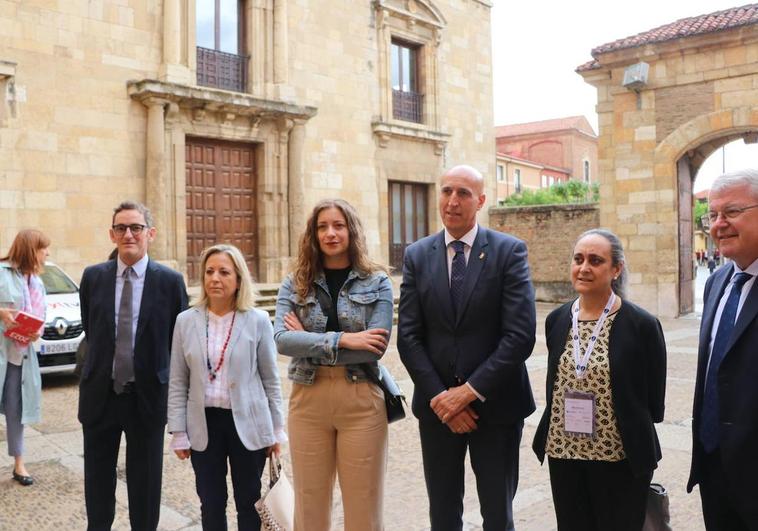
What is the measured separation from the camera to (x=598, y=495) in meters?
2.91

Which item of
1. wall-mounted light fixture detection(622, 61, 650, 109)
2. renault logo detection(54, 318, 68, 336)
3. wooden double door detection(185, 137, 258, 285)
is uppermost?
wall-mounted light fixture detection(622, 61, 650, 109)

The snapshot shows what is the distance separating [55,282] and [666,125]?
12.6 m

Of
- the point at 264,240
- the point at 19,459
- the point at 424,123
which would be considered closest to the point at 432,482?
the point at 19,459

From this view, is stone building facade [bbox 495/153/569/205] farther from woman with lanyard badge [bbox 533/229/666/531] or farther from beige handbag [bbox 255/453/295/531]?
beige handbag [bbox 255/453/295/531]

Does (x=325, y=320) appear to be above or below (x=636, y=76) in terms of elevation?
below

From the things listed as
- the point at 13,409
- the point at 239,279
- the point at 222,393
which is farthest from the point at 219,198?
the point at 222,393

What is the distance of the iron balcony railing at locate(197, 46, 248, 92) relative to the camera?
14688 millimetres

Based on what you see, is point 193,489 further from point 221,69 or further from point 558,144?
point 558,144

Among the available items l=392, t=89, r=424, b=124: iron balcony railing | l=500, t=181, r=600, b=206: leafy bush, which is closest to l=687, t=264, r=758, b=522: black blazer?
l=392, t=89, r=424, b=124: iron balcony railing

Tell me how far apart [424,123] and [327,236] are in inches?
657

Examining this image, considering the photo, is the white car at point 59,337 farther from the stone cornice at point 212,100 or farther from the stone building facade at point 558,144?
the stone building facade at point 558,144

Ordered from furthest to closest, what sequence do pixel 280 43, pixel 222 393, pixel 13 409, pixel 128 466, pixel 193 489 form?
pixel 280 43 → pixel 13 409 → pixel 193 489 → pixel 128 466 → pixel 222 393

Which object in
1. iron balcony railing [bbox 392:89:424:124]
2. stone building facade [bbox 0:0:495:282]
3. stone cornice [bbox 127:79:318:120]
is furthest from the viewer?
iron balcony railing [bbox 392:89:424:124]

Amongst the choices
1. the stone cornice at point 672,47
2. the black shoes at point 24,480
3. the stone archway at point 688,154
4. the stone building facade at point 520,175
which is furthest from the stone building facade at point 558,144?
the black shoes at point 24,480
